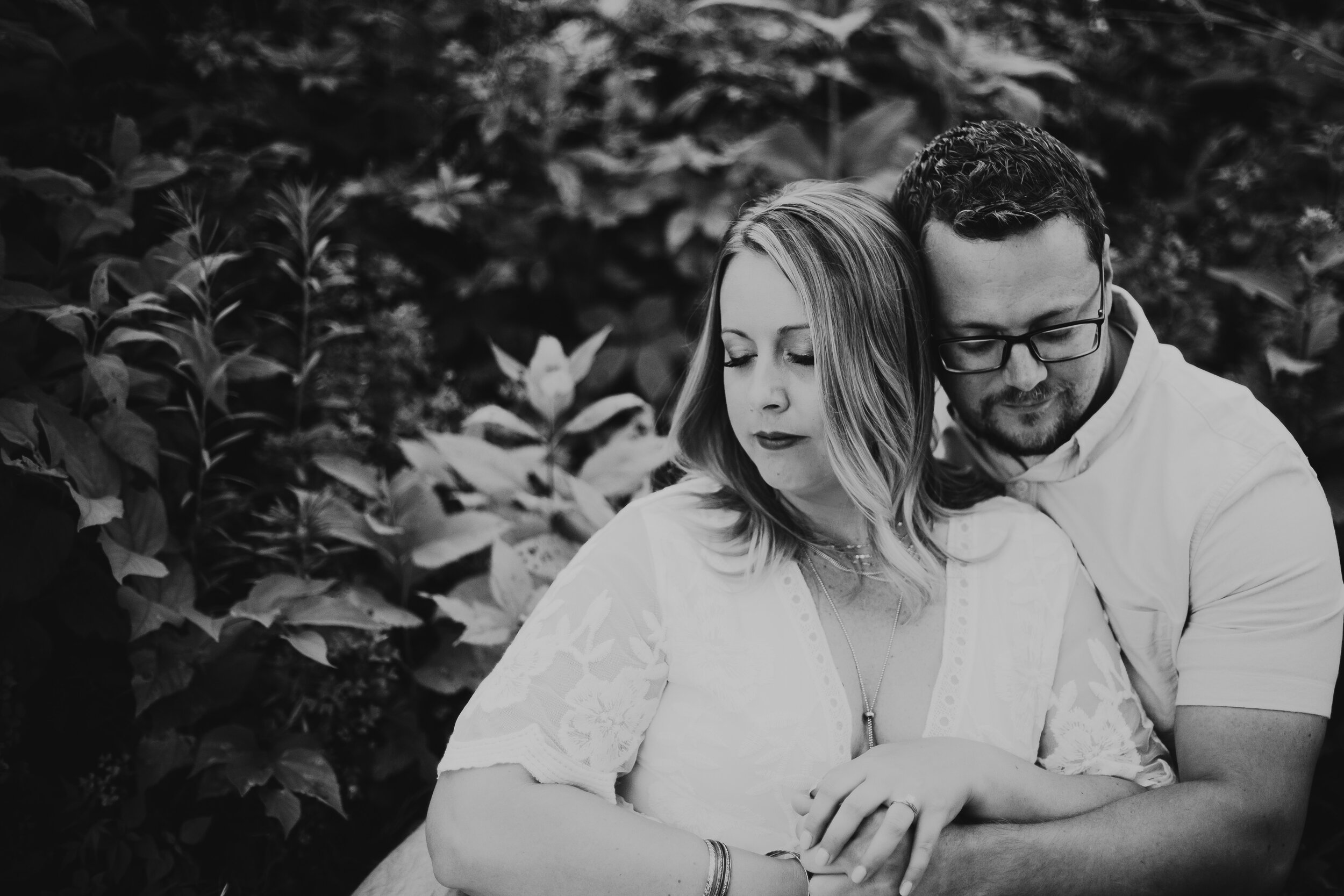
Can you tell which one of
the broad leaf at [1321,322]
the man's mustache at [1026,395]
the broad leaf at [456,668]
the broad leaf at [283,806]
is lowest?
the broad leaf at [283,806]

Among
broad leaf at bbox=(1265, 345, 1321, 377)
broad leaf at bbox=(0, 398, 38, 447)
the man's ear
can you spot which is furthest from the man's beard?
broad leaf at bbox=(0, 398, 38, 447)

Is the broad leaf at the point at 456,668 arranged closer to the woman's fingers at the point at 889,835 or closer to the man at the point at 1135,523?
the man at the point at 1135,523

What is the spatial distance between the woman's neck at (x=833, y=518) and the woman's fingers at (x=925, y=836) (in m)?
0.64

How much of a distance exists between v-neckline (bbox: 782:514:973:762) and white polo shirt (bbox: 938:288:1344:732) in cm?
34

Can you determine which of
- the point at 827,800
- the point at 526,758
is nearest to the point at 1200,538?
the point at 827,800

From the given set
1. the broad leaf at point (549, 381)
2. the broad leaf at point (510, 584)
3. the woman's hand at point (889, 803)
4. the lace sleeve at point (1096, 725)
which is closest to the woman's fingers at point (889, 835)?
the woman's hand at point (889, 803)

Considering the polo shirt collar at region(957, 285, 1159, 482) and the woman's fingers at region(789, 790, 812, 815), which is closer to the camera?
the woman's fingers at region(789, 790, 812, 815)

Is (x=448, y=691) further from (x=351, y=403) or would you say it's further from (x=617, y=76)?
(x=617, y=76)

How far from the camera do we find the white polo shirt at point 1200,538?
1.96 meters

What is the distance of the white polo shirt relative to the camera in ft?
6.44

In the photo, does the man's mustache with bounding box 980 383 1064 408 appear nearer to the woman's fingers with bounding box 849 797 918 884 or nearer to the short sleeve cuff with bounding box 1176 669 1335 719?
the short sleeve cuff with bounding box 1176 669 1335 719

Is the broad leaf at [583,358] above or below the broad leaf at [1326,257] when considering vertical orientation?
below

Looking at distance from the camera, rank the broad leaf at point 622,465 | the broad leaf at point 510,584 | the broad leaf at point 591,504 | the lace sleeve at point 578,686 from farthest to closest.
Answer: the broad leaf at point 622,465
the broad leaf at point 591,504
the broad leaf at point 510,584
the lace sleeve at point 578,686

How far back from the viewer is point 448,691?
262cm
